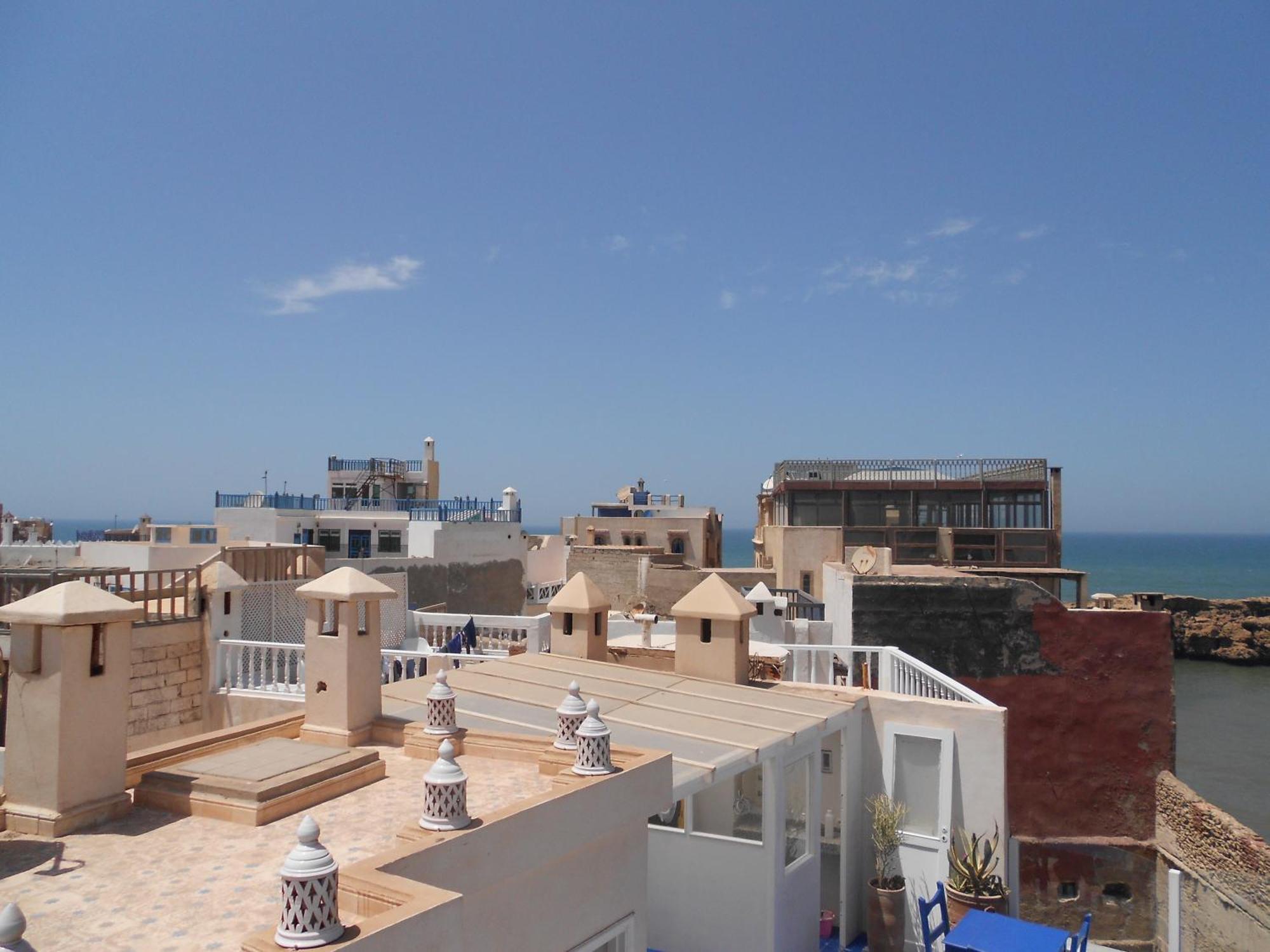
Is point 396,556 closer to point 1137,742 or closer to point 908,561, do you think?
point 908,561

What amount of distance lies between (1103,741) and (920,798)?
5.53 metres

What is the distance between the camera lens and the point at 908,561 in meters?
35.0

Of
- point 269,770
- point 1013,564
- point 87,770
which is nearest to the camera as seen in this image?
point 87,770

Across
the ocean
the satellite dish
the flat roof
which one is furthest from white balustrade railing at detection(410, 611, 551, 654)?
the ocean

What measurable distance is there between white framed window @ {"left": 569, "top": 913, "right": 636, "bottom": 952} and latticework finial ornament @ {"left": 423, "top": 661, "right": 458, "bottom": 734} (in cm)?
209

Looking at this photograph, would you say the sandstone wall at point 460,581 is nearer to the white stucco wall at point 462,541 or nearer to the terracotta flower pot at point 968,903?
the white stucco wall at point 462,541

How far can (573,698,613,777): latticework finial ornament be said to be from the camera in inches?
230

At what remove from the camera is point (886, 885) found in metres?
9.54

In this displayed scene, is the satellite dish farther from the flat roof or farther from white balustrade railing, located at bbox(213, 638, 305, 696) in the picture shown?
white balustrade railing, located at bbox(213, 638, 305, 696)

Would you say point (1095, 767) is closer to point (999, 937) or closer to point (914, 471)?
point (999, 937)

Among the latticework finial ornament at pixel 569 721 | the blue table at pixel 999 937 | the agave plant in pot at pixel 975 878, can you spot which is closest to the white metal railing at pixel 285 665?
the latticework finial ornament at pixel 569 721

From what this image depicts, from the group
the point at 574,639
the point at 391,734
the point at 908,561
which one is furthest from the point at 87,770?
the point at 908,561

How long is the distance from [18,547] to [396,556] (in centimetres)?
1251

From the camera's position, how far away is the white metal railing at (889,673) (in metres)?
10.1
